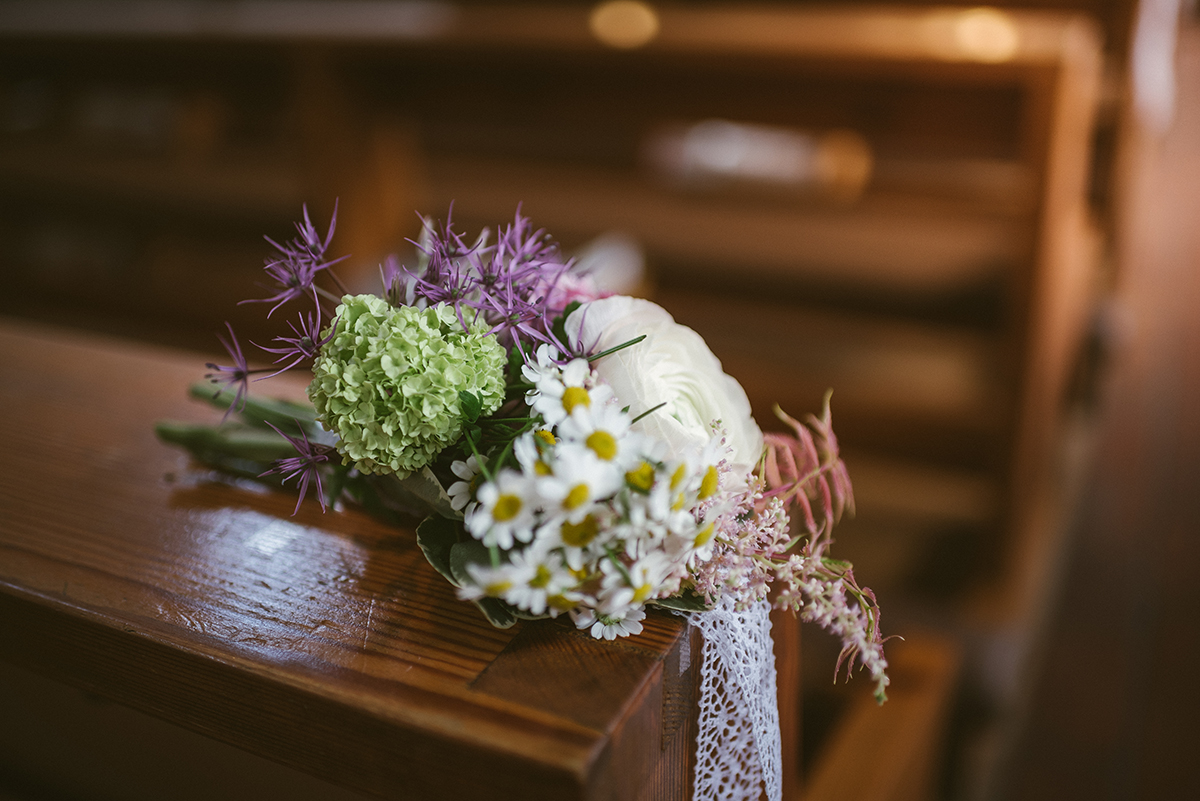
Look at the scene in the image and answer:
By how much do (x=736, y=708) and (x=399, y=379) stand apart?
0.35 metres

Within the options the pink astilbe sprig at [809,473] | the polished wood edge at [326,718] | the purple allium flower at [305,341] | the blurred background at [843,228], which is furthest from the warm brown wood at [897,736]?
the purple allium flower at [305,341]

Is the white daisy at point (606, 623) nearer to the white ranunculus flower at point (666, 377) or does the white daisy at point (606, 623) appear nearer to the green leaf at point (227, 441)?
the white ranunculus flower at point (666, 377)

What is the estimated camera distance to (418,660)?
551 millimetres

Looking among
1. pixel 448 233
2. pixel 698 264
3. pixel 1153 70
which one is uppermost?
pixel 1153 70

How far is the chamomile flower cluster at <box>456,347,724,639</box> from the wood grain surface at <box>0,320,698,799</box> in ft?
0.20

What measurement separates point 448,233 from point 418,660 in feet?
0.95

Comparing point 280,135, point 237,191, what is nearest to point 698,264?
point 237,191

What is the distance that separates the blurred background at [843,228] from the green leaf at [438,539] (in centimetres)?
66

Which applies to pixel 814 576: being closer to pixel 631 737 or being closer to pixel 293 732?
pixel 631 737

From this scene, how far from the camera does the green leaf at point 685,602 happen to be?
1.90 feet

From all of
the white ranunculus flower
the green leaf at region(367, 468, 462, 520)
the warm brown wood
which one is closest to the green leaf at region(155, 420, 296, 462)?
the green leaf at region(367, 468, 462, 520)

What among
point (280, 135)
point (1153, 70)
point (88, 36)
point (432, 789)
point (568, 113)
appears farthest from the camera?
point (280, 135)

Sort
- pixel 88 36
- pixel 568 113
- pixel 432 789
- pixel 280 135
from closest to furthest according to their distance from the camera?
1. pixel 432 789
2. pixel 568 113
3. pixel 88 36
4. pixel 280 135

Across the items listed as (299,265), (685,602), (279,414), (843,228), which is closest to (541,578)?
(685,602)
